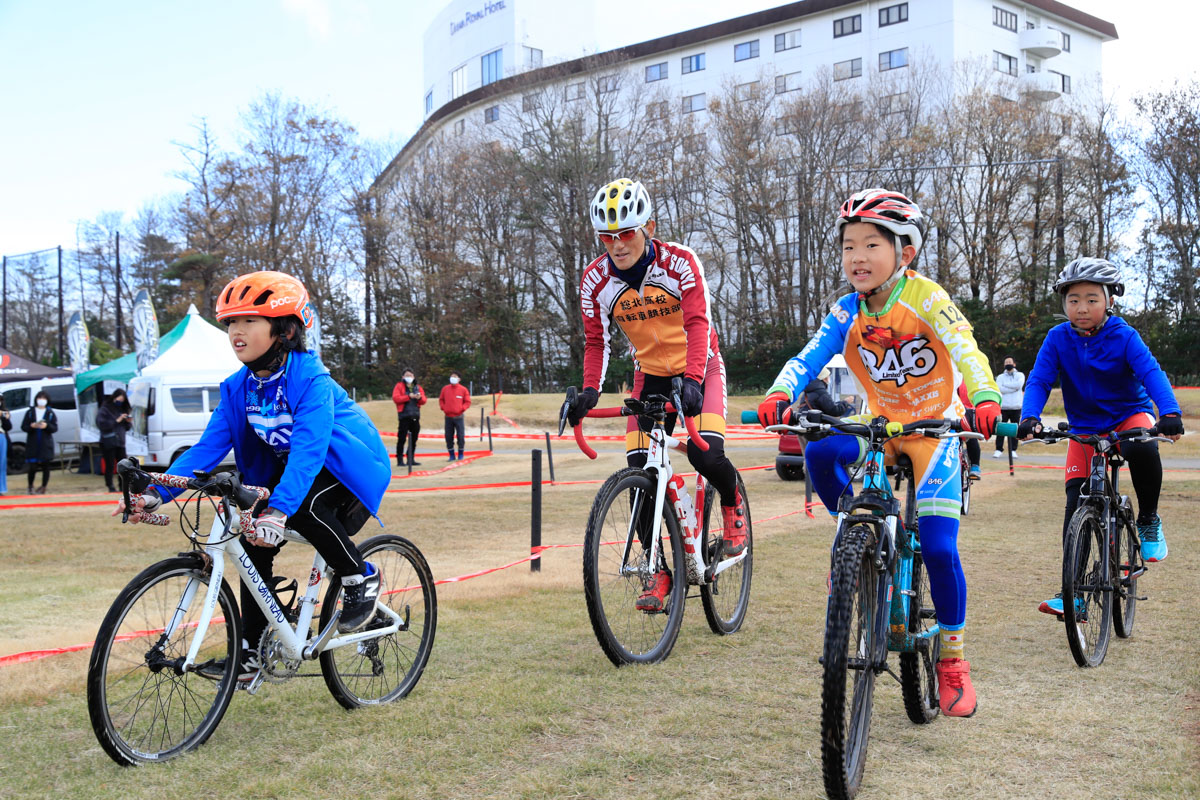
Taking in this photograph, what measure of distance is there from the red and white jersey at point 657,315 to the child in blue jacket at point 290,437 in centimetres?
166

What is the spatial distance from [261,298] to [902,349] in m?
2.64

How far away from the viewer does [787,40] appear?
59.6m

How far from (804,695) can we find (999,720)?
0.84 metres

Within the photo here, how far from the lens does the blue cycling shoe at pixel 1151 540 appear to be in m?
5.72

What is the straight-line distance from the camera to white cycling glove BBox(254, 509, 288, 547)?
145 inches

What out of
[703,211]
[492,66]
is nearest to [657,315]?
[703,211]

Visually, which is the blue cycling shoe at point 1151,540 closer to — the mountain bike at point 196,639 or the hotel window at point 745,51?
the mountain bike at point 196,639

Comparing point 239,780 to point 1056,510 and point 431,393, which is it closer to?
point 1056,510

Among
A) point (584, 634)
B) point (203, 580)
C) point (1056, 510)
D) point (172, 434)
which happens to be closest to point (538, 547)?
point (584, 634)

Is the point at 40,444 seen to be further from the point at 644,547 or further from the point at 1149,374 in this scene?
the point at 1149,374

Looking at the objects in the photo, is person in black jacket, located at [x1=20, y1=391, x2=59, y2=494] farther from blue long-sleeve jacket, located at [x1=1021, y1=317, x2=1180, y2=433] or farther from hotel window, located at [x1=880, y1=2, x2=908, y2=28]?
hotel window, located at [x1=880, y1=2, x2=908, y2=28]

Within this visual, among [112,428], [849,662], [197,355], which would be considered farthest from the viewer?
[197,355]

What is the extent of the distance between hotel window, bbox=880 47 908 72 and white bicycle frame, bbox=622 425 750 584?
53984 mm

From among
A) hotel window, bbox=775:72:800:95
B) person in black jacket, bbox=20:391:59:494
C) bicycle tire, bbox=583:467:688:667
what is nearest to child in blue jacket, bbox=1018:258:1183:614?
bicycle tire, bbox=583:467:688:667
